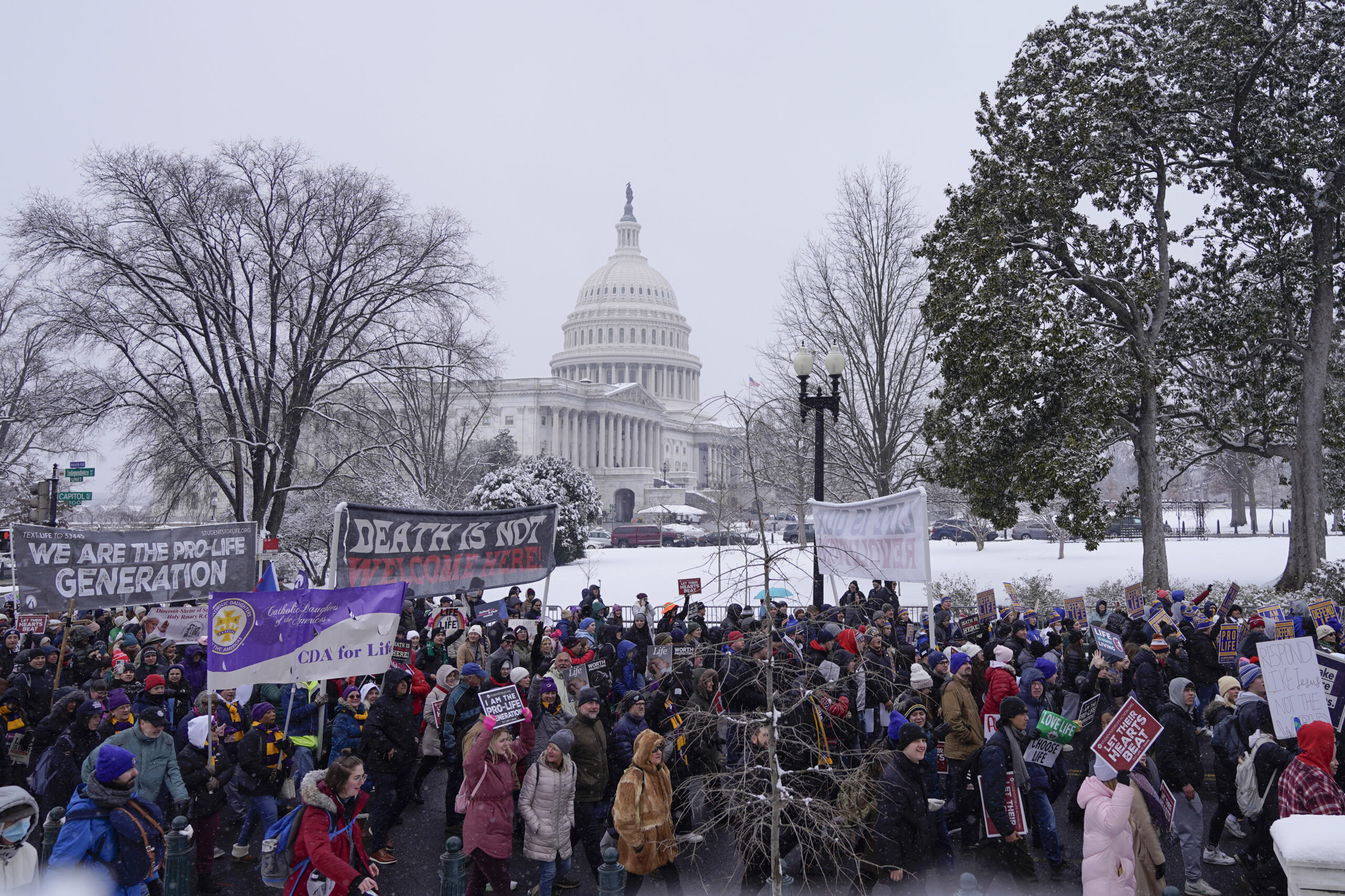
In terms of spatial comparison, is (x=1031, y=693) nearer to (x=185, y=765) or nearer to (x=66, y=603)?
(x=185, y=765)

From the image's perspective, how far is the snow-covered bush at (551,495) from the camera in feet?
126

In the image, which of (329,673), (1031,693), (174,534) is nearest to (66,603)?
A: (174,534)

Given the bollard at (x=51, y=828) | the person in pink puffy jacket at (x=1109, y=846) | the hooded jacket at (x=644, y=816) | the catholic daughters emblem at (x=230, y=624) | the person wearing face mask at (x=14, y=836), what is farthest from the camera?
the catholic daughters emblem at (x=230, y=624)

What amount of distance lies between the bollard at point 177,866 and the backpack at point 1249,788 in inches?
301

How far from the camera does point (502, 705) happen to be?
22.2 feet

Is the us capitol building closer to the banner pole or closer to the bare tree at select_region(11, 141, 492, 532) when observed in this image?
the bare tree at select_region(11, 141, 492, 532)

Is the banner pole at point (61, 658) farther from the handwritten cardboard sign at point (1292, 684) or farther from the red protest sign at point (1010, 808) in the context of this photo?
the handwritten cardboard sign at point (1292, 684)

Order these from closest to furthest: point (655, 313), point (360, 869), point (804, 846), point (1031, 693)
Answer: point (804, 846)
point (360, 869)
point (1031, 693)
point (655, 313)

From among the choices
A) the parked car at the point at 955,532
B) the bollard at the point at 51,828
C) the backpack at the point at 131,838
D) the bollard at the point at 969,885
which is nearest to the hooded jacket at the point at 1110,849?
the bollard at the point at 969,885

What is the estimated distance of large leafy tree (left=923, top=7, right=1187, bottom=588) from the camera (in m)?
19.6

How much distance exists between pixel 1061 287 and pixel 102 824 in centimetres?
1964

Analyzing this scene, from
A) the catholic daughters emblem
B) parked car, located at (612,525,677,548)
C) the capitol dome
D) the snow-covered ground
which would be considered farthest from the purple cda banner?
the capitol dome

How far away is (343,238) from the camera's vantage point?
76.3 feet

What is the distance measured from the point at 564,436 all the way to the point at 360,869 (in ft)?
301
